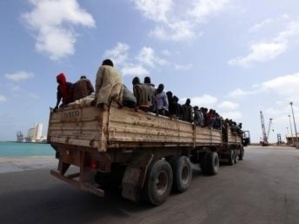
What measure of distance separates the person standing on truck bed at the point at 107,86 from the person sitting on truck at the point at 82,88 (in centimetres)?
122

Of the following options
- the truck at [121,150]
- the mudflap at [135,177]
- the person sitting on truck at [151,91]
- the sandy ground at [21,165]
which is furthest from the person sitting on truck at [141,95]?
the sandy ground at [21,165]

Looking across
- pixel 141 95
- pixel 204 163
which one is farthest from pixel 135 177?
pixel 204 163

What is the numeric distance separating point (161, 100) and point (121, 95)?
276cm

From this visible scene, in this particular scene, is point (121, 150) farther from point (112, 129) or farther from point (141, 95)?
point (141, 95)

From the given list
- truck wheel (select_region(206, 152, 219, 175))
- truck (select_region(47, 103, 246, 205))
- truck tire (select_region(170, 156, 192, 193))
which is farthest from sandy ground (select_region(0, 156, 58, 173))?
truck wheel (select_region(206, 152, 219, 175))

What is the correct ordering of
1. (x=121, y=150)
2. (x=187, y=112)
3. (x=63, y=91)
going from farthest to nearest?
(x=187, y=112), (x=63, y=91), (x=121, y=150)

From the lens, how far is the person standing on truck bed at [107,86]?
5.13 metres

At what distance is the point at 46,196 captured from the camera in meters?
6.97

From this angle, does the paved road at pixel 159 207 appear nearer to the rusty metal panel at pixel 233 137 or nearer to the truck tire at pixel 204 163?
the truck tire at pixel 204 163

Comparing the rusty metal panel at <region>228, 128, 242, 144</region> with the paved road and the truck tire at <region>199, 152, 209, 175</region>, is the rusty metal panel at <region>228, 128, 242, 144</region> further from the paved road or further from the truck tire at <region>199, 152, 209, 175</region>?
the paved road

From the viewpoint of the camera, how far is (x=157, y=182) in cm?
632

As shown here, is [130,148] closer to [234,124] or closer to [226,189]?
[226,189]

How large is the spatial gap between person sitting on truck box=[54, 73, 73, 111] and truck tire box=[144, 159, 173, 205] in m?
2.80

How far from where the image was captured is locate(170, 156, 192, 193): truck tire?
7191 millimetres
